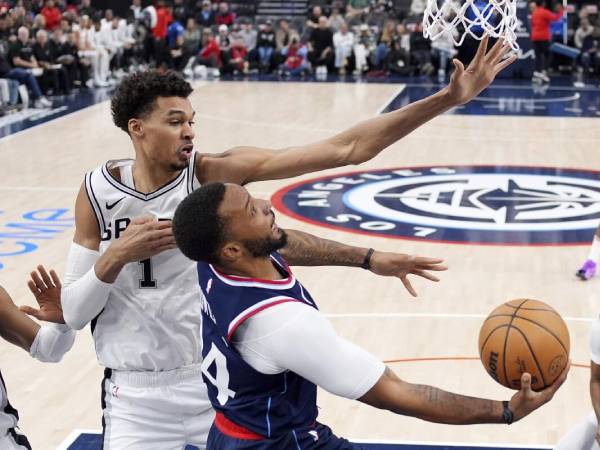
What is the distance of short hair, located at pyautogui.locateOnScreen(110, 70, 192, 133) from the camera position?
4.25 m

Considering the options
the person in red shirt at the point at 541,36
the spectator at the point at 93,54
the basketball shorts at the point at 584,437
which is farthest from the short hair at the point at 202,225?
the spectator at the point at 93,54

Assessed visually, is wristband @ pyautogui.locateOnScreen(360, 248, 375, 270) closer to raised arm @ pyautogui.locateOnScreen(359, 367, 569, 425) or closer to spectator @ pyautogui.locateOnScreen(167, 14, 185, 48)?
raised arm @ pyautogui.locateOnScreen(359, 367, 569, 425)

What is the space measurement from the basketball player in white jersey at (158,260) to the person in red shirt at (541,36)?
64.5 feet

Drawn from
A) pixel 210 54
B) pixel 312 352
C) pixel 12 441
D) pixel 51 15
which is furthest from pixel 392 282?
pixel 210 54

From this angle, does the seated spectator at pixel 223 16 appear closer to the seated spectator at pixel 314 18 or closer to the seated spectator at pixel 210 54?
the seated spectator at pixel 210 54

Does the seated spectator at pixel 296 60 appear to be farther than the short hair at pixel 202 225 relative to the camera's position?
Yes

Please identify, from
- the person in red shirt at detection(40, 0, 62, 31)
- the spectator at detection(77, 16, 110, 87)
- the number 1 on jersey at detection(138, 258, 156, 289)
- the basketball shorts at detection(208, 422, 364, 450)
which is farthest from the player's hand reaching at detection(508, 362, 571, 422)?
the person in red shirt at detection(40, 0, 62, 31)

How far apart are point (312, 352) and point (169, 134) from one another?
4.53 ft

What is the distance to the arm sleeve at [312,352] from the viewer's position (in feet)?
10.6

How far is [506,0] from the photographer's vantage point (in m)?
6.24

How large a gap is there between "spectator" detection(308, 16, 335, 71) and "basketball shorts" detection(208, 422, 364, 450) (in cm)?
2310

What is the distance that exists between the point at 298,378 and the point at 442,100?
3.91 feet

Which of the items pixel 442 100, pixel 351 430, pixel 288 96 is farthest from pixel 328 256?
pixel 288 96

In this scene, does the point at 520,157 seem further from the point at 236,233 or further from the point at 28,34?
the point at 236,233
